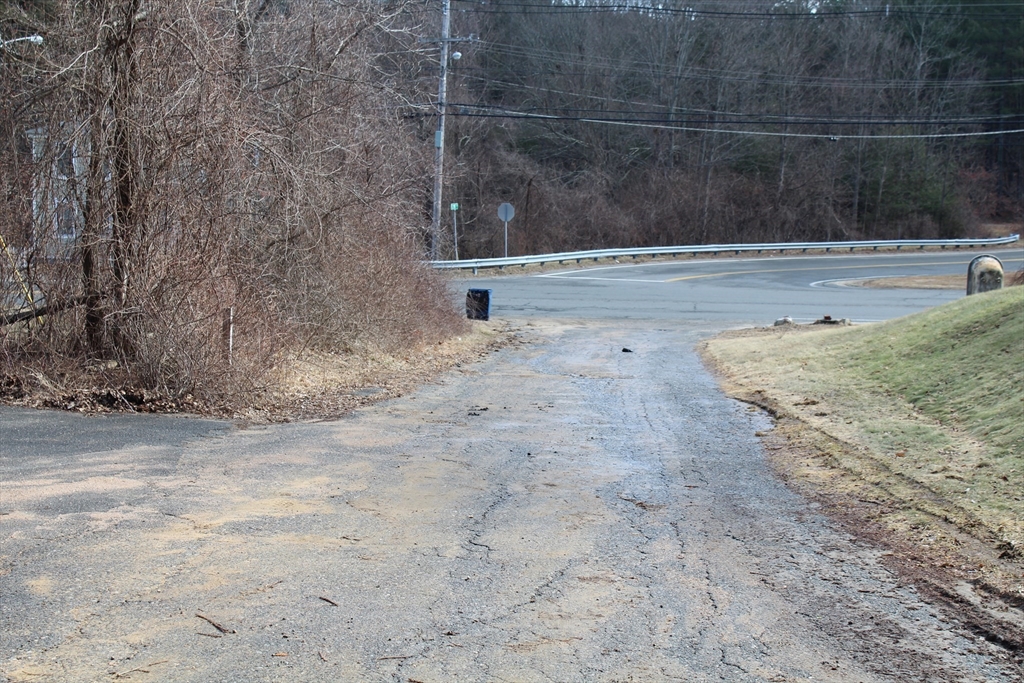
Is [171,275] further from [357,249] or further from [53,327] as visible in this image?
[357,249]

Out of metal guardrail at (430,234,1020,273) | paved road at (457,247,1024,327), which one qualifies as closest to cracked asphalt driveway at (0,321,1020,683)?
paved road at (457,247,1024,327)

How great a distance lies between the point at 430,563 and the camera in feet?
18.5

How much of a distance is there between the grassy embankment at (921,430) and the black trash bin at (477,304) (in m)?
8.04

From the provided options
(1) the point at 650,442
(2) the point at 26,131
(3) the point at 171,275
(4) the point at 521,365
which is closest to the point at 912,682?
(1) the point at 650,442

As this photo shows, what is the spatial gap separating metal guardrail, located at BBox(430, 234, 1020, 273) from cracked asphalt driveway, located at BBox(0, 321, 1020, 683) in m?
25.8

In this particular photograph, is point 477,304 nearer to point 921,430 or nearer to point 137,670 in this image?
point 921,430

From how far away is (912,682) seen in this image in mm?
4223

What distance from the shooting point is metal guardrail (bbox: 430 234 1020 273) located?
124 feet

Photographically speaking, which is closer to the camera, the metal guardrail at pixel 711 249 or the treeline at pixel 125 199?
the treeline at pixel 125 199

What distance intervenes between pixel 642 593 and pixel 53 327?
25.1 ft

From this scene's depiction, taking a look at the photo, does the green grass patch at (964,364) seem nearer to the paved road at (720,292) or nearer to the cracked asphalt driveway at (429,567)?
the cracked asphalt driveway at (429,567)

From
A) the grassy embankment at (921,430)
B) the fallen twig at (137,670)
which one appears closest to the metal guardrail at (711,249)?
the grassy embankment at (921,430)

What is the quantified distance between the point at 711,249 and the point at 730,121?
9.83 meters

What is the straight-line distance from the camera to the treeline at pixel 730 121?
5109cm
